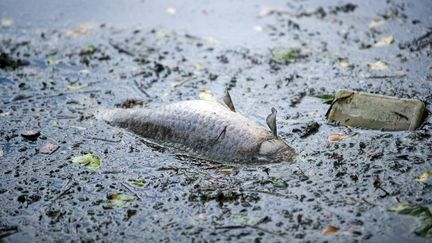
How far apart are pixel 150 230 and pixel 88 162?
1100mm

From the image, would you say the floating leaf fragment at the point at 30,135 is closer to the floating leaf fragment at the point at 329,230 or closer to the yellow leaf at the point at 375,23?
the floating leaf fragment at the point at 329,230

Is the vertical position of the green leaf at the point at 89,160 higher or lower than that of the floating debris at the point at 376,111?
lower

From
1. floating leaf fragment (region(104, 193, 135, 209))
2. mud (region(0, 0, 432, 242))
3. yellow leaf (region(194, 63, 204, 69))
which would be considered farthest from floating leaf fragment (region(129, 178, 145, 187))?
yellow leaf (region(194, 63, 204, 69))

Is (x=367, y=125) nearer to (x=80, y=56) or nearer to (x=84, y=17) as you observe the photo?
(x=80, y=56)

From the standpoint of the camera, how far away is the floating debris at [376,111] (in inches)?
161

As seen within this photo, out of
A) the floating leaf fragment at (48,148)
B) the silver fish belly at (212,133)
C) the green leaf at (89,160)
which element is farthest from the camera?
the floating leaf fragment at (48,148)

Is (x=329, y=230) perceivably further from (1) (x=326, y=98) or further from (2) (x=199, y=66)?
(2) (x=199, y=66)

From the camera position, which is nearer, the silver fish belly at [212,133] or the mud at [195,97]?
the mud at [195,97]

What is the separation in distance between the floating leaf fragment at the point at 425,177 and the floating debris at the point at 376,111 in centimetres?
60

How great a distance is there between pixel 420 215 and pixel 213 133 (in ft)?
5.31

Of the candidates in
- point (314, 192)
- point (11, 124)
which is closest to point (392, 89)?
point (314, 192)

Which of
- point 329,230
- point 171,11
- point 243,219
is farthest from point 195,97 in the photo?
point 171,11

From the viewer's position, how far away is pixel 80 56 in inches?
250

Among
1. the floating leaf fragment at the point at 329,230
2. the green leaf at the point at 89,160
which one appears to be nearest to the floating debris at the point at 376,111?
the floating leaf fragment at the point at 329,230
